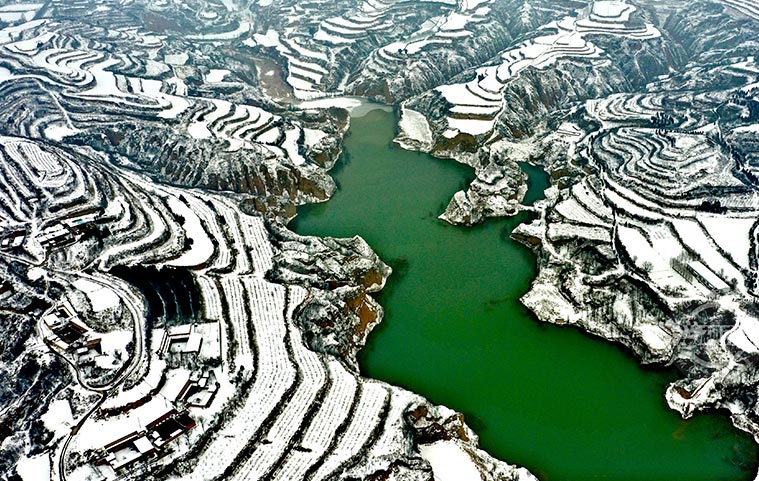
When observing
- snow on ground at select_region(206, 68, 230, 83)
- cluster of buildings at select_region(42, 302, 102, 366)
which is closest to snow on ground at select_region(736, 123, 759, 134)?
cluster of buildings at select_region(42, 302, 102, 366)

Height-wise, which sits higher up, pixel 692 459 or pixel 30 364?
pixel 30 364

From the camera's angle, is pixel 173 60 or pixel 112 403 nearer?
pixel 112 403

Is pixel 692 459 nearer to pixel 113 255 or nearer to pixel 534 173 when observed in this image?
pixel 534 173

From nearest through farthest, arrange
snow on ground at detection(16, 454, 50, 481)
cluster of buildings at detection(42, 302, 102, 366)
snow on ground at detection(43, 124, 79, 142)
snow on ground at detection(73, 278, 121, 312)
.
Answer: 1. snow on ground at detection(16, 454, 50, 481)
2. cluster of buildings at detection(42, 302, 102, 366)
3. snow on ground at detection(73, 278, 121, 312)
4. snow on ground at detection(43, 124, 79, 142)

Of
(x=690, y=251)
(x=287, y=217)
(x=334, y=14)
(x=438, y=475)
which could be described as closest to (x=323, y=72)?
(x=334, y=14)

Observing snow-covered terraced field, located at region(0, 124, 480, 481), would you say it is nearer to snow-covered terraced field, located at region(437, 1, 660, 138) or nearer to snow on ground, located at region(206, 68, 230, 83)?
snow-covered terraced field, located at region(437, 1, 660, 138)

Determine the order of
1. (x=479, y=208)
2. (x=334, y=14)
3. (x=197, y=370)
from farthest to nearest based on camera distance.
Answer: (x=334, y=14), (x=479, y=208), (x=197, y=370)

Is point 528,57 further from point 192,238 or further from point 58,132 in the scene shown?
point 58,132

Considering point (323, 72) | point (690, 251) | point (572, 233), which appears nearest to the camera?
point (690, 251)
